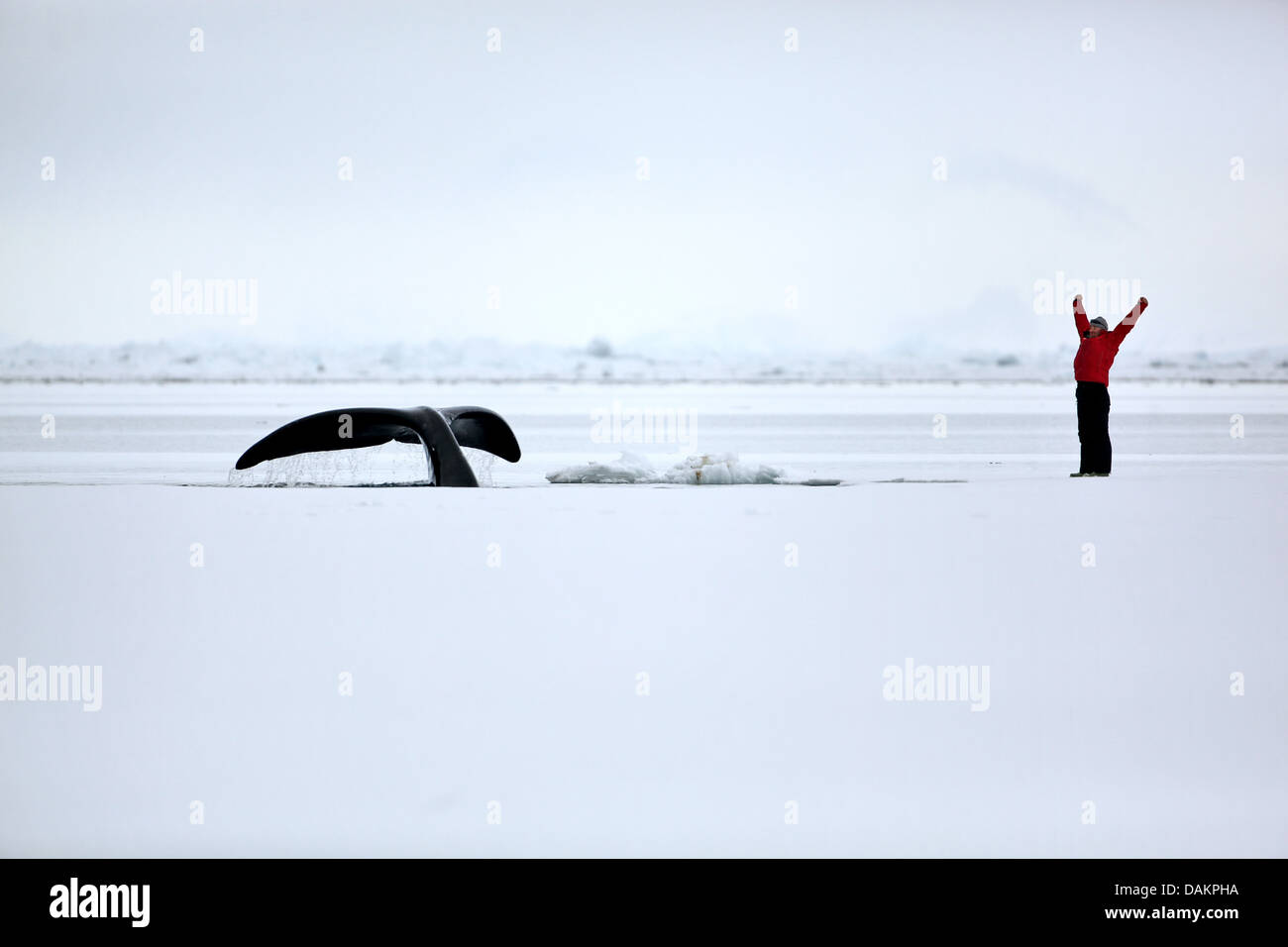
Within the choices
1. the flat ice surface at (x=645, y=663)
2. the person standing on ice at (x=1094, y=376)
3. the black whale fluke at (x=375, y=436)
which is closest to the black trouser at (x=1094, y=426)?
the person standing on ice at (x=1094, y=376)

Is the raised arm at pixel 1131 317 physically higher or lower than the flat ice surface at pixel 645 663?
higher

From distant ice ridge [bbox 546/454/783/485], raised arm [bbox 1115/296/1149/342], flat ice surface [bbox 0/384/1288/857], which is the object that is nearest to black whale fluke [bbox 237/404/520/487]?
flat ice surface [bbox 0/384/1288/857]

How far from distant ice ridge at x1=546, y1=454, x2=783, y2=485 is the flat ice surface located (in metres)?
0.32

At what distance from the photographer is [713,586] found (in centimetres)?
575

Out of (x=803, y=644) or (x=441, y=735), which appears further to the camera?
(x=803, y=644)

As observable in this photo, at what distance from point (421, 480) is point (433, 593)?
12.0 feet

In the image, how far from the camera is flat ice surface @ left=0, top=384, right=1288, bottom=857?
3303 millimetres

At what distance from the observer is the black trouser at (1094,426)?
9117mm

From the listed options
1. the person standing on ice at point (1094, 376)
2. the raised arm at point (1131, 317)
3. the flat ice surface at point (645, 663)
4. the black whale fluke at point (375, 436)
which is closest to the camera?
the flat ice surface at point (645, 663)

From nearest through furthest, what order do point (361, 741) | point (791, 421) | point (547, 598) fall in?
point (361, 741)
point (547, 598)
point (791, 421)

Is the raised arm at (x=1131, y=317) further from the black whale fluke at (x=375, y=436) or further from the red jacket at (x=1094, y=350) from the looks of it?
the black whale fluke at (x=375, y=436)

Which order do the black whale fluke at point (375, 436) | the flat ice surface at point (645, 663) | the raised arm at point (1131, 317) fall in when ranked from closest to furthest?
1. the flat ice surface at point (645, 663)
2. the black whale fluke at point (375, 436)
3. the raised arm at point (1131, 317)

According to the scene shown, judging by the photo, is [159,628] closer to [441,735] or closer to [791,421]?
[441,735]
